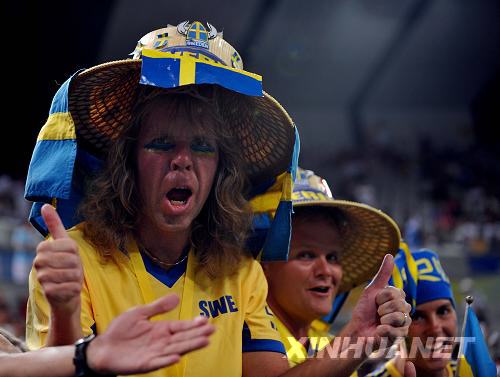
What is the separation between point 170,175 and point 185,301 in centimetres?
34

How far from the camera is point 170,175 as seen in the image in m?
2.26

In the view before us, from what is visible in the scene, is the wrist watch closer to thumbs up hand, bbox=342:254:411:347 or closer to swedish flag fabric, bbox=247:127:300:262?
thumbs up hand, bbox=342:254:411:347

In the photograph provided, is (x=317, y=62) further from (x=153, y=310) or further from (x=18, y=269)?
(x=153, y=310)

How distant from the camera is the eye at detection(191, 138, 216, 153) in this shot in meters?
2.34

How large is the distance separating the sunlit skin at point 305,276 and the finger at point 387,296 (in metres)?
0.82

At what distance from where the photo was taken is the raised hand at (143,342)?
1652 millimetres

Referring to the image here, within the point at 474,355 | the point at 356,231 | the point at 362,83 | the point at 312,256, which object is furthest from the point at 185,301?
the point at 362,83

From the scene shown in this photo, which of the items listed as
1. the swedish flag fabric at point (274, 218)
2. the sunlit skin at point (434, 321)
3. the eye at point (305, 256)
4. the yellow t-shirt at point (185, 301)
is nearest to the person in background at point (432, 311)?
the sunlit skin at point (434, 321)

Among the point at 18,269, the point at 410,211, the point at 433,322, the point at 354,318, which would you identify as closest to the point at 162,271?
the point at 354,318

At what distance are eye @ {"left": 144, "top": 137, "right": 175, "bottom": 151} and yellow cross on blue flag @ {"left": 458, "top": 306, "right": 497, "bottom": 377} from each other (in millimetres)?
1174

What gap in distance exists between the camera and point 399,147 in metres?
15.8

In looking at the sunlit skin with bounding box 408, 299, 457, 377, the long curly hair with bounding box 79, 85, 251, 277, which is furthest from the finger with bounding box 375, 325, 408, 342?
the sunlit skin with bounding box 408, 299, 457, 377

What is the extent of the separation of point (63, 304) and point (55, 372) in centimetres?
15

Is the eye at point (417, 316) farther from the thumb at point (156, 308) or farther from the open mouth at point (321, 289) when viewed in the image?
the thumb at point (156, 308)
